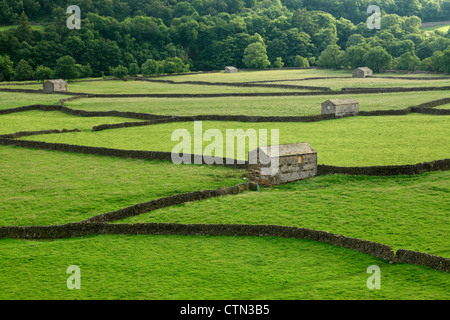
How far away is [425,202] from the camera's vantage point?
1337 inches

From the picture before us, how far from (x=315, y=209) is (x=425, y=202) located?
6458 millimetres

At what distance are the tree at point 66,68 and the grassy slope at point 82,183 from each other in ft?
247

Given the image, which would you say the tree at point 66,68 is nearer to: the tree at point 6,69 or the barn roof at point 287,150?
the tree at point 6,69

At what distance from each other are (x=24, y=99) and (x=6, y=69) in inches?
1622

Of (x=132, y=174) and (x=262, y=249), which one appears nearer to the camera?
(x=262, y=249)

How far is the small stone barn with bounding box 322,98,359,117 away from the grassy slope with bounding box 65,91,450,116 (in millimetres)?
2661

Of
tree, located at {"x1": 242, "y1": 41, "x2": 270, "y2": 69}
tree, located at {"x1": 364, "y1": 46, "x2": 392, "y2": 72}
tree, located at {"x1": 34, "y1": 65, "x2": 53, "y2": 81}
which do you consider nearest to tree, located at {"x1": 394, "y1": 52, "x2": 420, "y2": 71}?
tree, located at {"x1": 364, "y1": 46, "x2": 392, "y2": 72}

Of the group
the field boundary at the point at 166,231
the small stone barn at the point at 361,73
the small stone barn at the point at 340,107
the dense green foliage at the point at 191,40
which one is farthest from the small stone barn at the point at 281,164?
the dense green foliage at the point at 191,40

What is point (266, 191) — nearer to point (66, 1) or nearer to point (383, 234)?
point (383, 234)

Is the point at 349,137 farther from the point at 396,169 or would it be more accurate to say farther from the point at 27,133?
the point at 27,133

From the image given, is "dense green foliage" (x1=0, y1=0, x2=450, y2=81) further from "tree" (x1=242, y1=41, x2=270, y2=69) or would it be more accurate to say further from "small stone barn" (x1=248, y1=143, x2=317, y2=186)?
"small stone barn" (x1=248, y1=143, x2=317, y2=186)

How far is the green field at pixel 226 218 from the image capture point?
24.1 m
